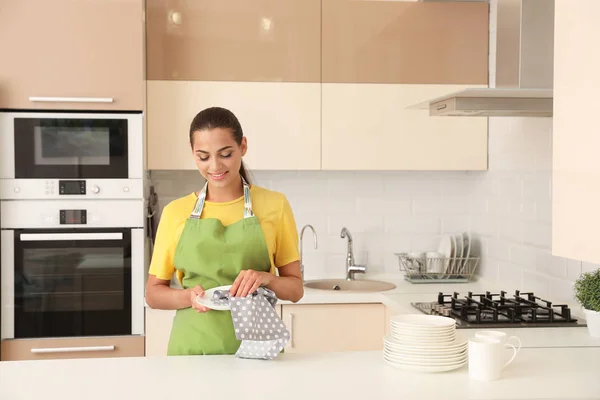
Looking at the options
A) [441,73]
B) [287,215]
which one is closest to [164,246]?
[287,215]

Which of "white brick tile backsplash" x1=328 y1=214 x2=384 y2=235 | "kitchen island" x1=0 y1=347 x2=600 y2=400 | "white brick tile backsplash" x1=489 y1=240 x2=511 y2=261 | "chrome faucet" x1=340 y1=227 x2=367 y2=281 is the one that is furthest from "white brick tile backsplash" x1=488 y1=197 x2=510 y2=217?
"kitchen island" x1=0 y1=347 x2=600 y2=400

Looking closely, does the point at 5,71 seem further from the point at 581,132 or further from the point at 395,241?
the point at 581,132

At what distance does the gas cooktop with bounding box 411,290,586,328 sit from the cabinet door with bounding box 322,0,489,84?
4.02ft

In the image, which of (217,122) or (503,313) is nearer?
(217,122)

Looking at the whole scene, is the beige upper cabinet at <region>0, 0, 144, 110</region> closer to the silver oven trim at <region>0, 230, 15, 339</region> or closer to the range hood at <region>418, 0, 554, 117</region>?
the silver oven trim at <region>0, 230, 15, 339</region>

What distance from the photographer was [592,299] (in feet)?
8.22

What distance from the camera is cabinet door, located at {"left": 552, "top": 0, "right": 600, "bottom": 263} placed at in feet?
4.74

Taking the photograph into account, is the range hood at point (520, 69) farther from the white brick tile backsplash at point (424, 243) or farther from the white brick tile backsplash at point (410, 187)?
the white brick tile backsplash at point (424, 243)

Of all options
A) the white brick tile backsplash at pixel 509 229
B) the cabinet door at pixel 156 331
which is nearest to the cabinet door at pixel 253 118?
the cabinet door at pixel 156 331

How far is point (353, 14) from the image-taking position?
12.2 ft

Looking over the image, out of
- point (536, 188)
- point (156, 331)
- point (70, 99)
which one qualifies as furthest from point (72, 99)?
point (536, 188)

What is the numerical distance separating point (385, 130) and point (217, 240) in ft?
5.78

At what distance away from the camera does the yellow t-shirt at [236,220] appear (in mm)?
2215

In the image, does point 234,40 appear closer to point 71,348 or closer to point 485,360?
point 71,348
